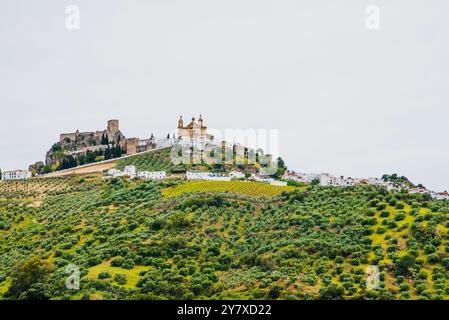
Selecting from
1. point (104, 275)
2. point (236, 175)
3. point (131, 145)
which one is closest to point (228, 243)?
point (104, 275)

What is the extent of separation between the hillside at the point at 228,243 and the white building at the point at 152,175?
26.6 ft

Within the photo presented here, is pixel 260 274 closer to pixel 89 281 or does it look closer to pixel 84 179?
pixel 89 281

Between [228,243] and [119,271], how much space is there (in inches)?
501

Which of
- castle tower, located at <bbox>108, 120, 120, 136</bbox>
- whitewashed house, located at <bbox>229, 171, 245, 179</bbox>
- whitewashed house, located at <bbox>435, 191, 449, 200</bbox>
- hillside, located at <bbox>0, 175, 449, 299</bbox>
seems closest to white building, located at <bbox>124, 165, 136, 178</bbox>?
hillside, located at <bbox>0, 175, 449, 299</bbox>

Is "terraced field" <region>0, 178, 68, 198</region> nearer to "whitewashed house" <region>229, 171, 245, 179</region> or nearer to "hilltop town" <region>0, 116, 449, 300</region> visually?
"hilltop town" <region>0, 116, 449, 300</region>

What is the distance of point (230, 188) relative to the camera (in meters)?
93.7

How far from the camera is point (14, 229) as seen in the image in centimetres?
8794

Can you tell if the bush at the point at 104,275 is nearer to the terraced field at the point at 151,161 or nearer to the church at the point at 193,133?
the terraced field at the point at 151,161

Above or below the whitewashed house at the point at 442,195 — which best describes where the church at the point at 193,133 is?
above

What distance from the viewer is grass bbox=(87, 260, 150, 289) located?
197ft

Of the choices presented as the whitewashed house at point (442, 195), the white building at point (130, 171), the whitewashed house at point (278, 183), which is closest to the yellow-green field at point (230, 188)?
the whitewashed house at point (278, 183)

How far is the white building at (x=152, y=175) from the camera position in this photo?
107 meters
